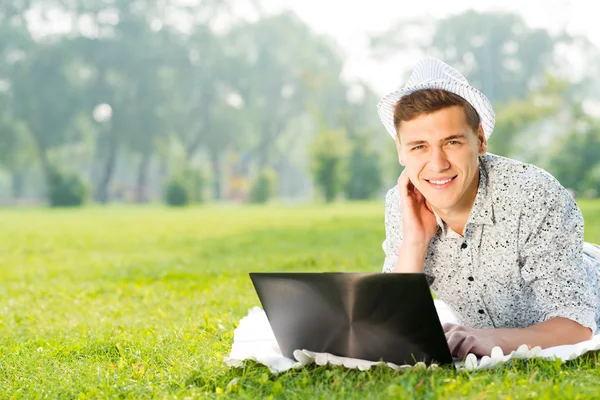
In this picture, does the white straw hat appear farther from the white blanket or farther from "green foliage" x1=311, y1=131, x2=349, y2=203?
"green foliage" x1=311, y1=131, x2=349, y2=203

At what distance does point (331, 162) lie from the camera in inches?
1155

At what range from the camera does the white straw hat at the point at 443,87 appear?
3020 mm

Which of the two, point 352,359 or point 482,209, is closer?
point 352,359

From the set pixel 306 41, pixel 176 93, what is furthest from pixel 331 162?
pixel 306 41

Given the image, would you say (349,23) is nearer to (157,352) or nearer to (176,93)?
(176,93)

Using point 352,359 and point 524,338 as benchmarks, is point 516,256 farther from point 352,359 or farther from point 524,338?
point 352,359

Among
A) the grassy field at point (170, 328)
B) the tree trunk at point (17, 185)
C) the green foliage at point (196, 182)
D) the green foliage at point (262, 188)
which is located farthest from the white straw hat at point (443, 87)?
the tree trunk at point (17, 185)

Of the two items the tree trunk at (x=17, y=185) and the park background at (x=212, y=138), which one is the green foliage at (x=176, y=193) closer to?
Result: the park background at (x=212, y=138)

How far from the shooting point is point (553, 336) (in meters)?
3.14

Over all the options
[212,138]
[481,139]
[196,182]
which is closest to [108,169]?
[212,138]

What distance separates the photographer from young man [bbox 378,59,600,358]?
3.06 metres

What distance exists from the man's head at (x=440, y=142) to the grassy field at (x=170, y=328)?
76 cm

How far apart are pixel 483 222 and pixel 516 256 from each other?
0.20 metres

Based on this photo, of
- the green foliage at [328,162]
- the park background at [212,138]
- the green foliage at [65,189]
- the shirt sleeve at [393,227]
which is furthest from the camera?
the green foliage at [65,189]
